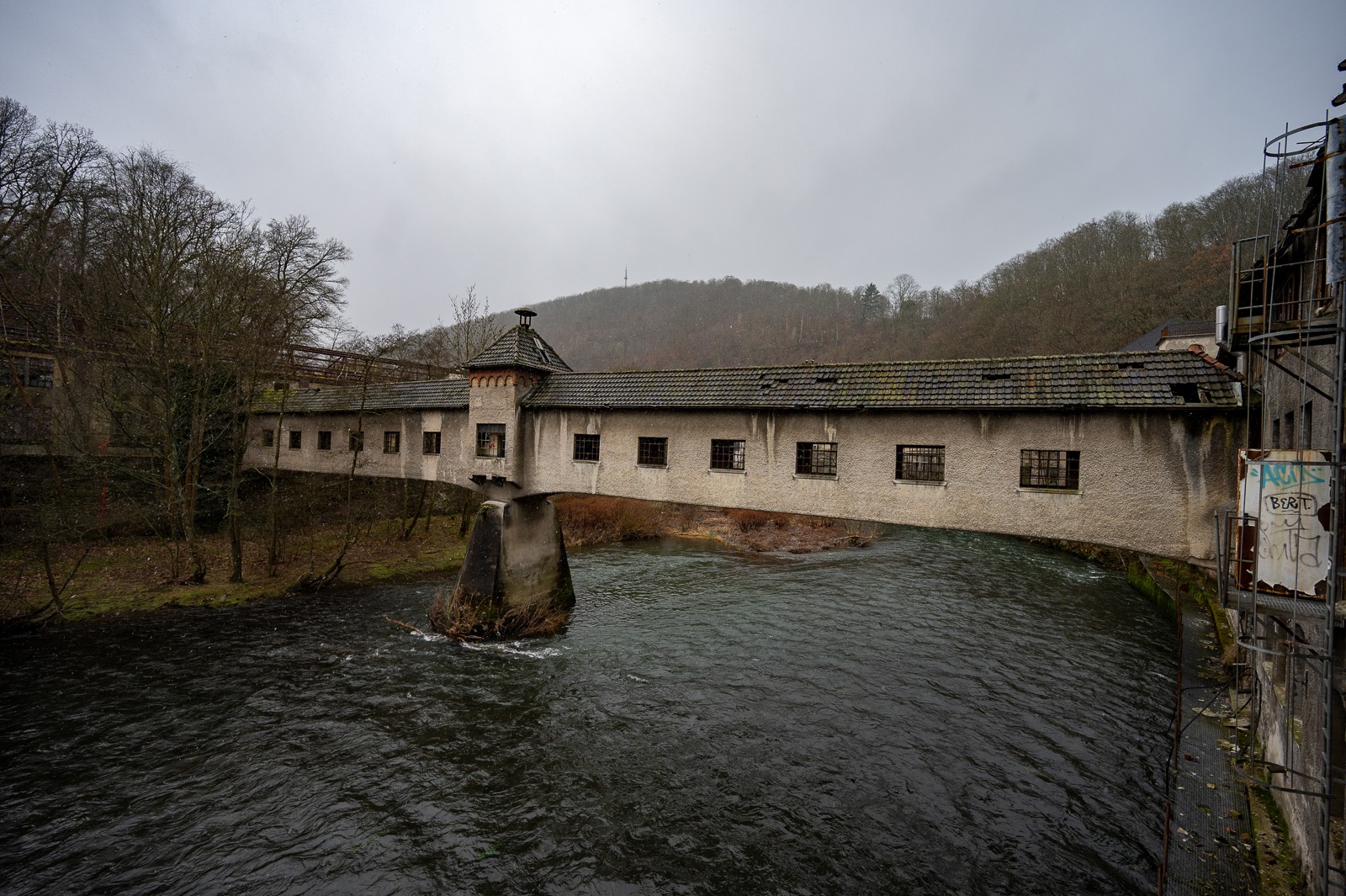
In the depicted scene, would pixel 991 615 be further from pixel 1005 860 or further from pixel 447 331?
pixel 447 331

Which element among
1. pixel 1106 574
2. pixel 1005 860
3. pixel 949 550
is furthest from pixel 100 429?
pixel 1106 574

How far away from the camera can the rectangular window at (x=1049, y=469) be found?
984 centimetres

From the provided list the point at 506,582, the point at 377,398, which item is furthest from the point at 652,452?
the point at 377,398

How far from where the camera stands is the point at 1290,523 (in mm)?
5598

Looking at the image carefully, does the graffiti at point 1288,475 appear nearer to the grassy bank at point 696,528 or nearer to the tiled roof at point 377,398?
the tiled roof at point 377,398

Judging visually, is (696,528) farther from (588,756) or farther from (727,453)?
(588,756)

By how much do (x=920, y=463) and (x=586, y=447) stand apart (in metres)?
7.79

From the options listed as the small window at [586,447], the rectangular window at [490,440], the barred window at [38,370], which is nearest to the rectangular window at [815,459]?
the small window at [586,447]

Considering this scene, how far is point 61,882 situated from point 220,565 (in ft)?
45.9

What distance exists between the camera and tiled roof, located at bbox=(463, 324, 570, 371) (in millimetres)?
14938

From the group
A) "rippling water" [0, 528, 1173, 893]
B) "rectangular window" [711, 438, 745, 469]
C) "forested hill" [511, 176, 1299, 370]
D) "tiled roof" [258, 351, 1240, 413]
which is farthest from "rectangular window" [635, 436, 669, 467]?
"forested hill" [511, 176, 1299, 370]

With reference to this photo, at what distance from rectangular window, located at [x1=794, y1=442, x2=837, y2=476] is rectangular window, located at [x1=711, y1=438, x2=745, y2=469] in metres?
1.26

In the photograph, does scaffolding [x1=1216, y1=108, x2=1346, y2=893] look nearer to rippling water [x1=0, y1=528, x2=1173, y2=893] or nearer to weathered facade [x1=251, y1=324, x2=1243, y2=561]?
weathered facade [x1=251, y1=324, x2=1243, y2=561]

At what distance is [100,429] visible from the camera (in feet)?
68.3
